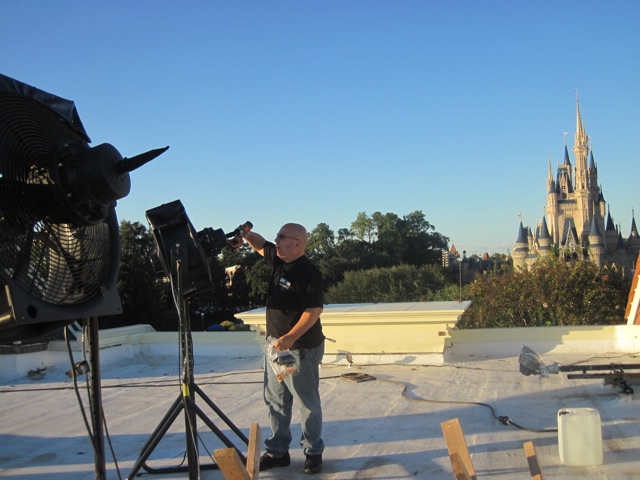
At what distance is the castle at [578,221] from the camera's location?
102500 millimetres

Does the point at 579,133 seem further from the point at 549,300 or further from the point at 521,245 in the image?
the point at 549,300

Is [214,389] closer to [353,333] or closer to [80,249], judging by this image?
[353,333]

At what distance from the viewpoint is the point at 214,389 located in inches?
252

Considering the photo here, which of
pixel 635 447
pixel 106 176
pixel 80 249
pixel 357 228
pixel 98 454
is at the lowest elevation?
pixel 635 447

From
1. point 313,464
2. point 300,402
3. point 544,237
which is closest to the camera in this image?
point 313,464

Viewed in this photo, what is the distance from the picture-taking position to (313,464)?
376cm

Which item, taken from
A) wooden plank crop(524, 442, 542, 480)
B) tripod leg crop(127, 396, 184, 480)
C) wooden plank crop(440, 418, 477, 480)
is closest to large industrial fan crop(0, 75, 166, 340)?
tripod leg crop(127, 396, 184, 480)

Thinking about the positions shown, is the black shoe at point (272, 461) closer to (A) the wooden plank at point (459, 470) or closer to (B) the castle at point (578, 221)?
(A) the wooden plank at point (459, 470)

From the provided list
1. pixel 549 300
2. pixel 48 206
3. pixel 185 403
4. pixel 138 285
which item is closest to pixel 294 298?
pixel 185 403

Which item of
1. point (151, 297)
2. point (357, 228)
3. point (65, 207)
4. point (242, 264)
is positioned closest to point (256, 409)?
point (65, 207)

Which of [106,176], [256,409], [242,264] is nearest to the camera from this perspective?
[106,176]

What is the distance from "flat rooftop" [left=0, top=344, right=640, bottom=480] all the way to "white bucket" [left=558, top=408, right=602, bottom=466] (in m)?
0.07

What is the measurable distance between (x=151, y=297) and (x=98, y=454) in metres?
39.7

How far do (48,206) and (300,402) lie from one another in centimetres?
206
